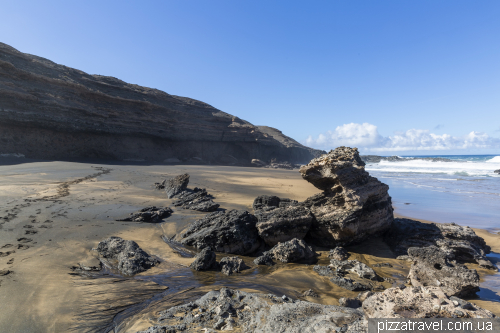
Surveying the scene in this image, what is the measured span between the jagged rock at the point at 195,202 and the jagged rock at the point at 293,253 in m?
3.34

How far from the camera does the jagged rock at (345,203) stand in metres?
5.98

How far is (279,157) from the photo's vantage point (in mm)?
42781

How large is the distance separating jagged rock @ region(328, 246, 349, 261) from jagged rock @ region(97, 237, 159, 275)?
12.7 ft

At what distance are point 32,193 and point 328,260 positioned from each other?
9.85 meters

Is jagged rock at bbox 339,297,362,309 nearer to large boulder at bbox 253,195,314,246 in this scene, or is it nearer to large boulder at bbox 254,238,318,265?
large boulder at bbox 254,238,318,265

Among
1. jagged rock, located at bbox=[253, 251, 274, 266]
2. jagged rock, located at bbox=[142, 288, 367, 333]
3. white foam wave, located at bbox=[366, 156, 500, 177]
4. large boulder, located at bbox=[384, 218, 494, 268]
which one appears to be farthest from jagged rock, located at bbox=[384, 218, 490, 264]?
white foam wave, located at bbox=[366, 156, 500, 177]

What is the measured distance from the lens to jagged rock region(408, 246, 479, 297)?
3975 millimetres

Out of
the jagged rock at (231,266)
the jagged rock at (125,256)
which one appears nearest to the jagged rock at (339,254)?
the jagged rock at (231,266)

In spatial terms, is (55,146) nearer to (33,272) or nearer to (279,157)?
(33,272)

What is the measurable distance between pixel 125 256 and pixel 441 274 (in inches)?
223

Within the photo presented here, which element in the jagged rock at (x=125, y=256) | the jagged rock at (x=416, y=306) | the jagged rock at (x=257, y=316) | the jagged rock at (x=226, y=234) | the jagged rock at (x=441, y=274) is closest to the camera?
the jagged rock at (x=416, y=306)

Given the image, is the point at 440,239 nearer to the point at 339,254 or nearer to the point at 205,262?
the point at 339,254

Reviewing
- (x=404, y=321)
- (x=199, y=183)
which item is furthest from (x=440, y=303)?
(x=199, y=183)

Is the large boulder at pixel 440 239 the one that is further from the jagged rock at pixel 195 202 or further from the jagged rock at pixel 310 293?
the jagged rock at pixel 195 202
